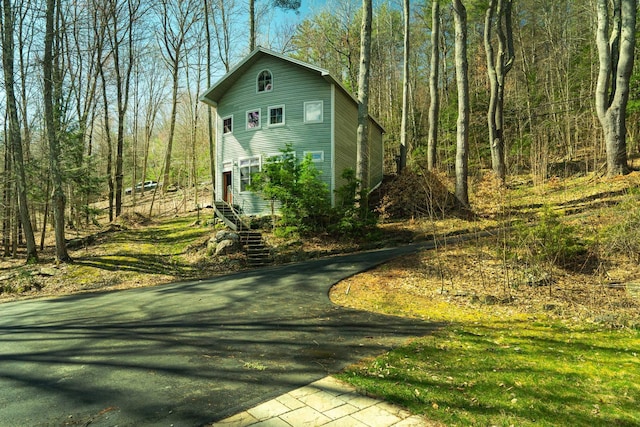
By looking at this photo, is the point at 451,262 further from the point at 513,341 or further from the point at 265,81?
the point at 265,81

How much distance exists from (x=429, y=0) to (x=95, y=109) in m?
22.2

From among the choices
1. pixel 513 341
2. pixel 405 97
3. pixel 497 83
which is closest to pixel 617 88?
pixel 497 83

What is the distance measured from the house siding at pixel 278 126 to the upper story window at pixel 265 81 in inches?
7.3

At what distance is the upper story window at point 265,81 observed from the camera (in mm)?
16891

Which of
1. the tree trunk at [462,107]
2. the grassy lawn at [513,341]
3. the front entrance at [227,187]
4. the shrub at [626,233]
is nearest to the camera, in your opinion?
the grassy lawn at [513,341]

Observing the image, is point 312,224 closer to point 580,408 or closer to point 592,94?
point 580,408

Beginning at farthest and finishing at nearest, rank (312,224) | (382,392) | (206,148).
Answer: (206,148), (312,224), (382,392)

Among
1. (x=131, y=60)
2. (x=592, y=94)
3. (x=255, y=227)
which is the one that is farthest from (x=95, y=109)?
(x=592, y=94)

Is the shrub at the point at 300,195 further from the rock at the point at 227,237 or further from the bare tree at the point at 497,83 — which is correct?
the bare tree at the point at 497,83

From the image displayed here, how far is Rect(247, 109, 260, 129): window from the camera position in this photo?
17094 millimetres

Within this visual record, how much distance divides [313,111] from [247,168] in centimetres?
431

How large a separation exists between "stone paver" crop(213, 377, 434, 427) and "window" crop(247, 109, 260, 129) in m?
15.2

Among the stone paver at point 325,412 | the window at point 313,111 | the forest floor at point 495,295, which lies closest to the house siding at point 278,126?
the window at point 313,111

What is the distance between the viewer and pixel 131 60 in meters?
Result: 23.7
